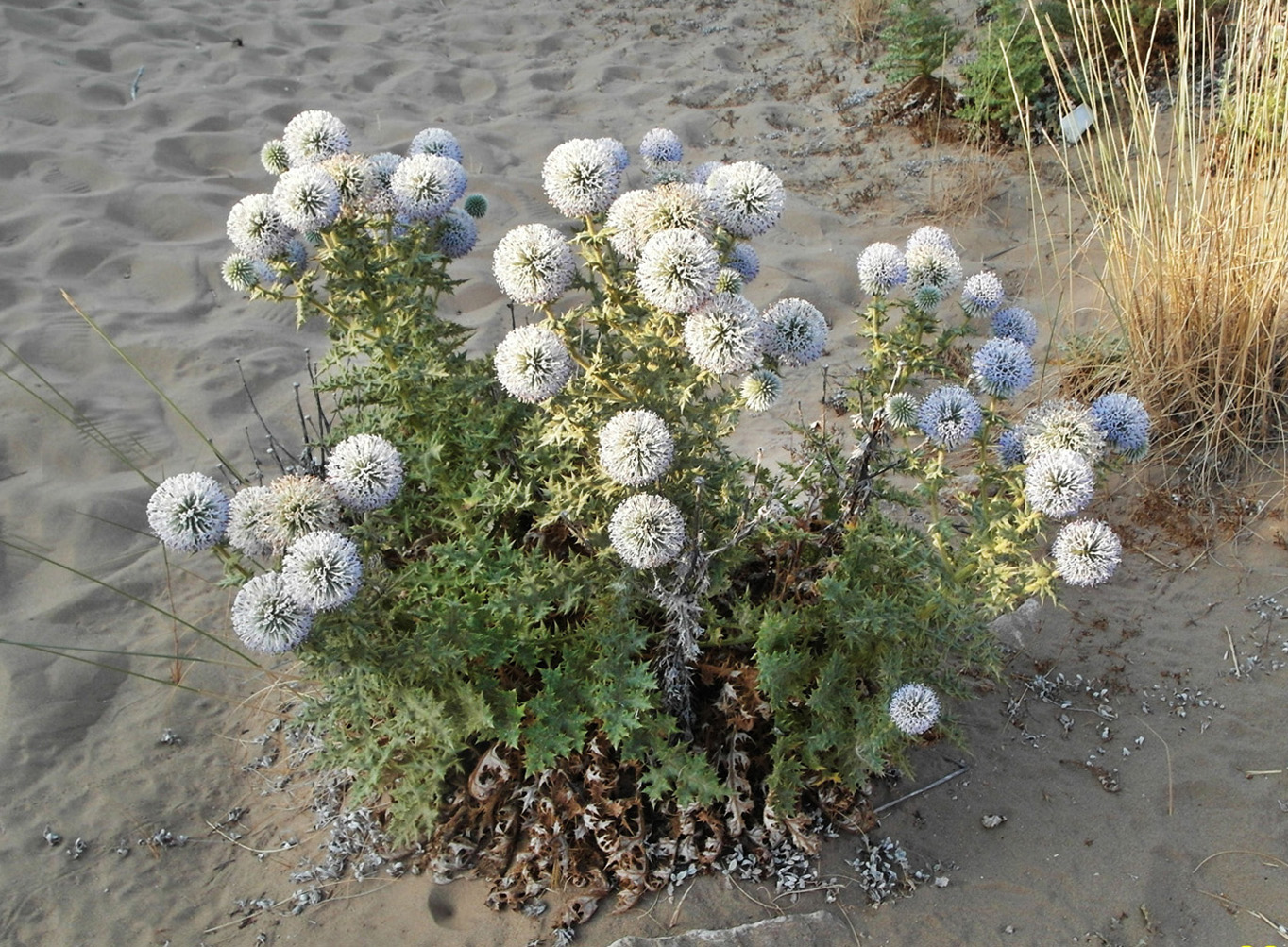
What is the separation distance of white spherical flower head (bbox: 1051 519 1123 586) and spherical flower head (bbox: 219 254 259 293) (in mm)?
2086

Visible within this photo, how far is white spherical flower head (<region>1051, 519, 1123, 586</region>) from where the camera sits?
213cm

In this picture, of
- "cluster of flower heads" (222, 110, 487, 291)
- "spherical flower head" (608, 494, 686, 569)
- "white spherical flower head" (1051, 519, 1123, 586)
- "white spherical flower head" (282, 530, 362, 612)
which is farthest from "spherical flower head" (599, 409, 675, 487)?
"white spherical flower head" (1051, 519, 1123, 586)

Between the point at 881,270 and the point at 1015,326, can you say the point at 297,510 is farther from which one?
the point at 1015,326

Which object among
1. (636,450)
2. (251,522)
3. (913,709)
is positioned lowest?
(913,709)

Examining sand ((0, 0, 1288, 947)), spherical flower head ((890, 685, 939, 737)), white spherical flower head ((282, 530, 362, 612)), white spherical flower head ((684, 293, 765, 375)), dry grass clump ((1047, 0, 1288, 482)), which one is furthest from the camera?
dry grass clump ((1047, 0, 1288, 482))

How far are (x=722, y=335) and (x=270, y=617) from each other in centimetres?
108

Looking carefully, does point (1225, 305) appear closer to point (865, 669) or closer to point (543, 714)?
point (865, 669)

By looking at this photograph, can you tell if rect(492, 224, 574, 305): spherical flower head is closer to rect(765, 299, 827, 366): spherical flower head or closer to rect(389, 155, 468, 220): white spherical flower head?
rect(389, 155, 468, 220): white spherical flower head

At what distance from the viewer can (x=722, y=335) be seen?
207cm

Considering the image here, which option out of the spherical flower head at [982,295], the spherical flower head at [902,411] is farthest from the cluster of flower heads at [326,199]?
the spherical flower head at [982,295]

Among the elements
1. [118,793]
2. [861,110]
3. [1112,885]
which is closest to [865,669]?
[1112,885]

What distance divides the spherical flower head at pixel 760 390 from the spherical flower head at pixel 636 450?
29cm

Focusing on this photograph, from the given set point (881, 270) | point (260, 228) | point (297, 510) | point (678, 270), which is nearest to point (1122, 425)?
point (881, 270)

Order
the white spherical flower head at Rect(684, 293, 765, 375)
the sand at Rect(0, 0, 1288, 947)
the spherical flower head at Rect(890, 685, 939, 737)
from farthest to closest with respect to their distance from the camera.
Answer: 1. the sand at Rect(0, 0, 1288, 947)
2. the spherical flower head at Rect(890, 685, 939, 737)
3. the white spherical flower head at Rect(684, 293, 765, 375)
